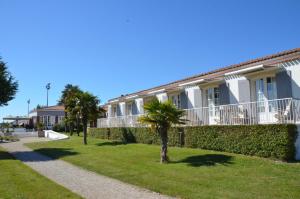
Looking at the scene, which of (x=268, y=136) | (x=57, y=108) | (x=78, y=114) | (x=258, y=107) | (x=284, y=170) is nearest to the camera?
(x=284, y=170)

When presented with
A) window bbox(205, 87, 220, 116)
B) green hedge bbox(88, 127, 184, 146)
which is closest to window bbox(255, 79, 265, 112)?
window bbox(205, 87, 220, 116)

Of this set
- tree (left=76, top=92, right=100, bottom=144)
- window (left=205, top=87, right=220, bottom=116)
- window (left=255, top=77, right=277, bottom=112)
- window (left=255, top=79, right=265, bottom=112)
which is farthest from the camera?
tree (left=76, top=92, right=100, bottom=144)

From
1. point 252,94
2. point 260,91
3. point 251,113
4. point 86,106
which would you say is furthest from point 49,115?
point 251,113

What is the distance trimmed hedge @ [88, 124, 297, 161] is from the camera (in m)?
12.9

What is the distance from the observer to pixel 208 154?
1544 centimetres

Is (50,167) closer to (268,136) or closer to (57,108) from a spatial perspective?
(268,136)

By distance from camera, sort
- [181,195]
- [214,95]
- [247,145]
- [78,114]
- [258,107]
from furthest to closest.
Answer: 1. [78,114]
2. [214,95]
3. [258,107]
4. [247,145]
5. [181,195]

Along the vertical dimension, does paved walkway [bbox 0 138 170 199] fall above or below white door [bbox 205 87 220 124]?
below

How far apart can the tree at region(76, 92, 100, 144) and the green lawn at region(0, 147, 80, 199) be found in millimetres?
12255

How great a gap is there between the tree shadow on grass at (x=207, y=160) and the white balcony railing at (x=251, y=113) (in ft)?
7.14

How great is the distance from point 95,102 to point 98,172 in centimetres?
1402

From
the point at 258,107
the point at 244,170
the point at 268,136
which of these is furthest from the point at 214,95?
the point at 244,170

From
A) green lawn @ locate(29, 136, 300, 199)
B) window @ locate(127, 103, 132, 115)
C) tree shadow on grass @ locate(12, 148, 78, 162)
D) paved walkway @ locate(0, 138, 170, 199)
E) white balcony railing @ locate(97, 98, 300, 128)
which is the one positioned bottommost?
tree shadow on grass @ locate(12, 148, 78, 162)

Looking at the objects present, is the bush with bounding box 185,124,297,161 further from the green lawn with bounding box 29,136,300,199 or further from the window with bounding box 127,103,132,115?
the window with bounding box 127,103,132,115
